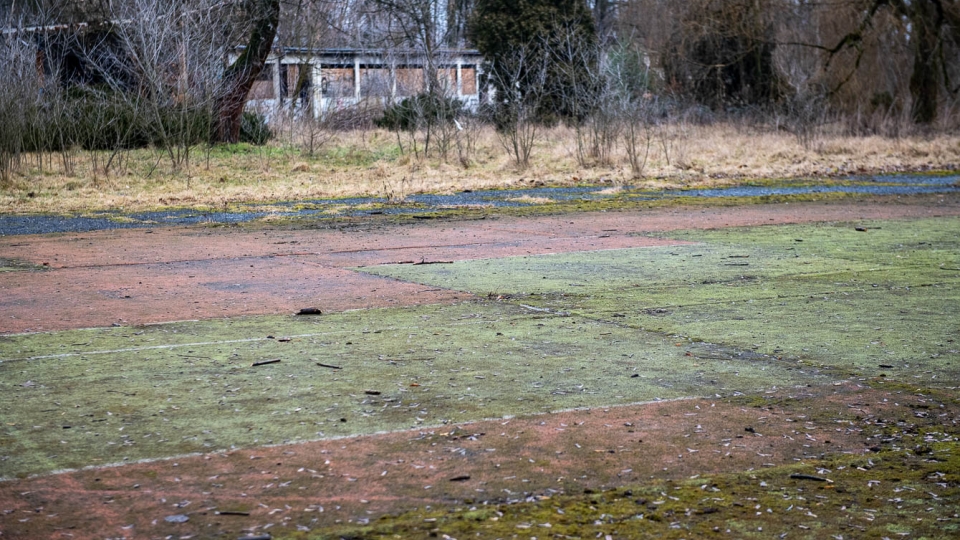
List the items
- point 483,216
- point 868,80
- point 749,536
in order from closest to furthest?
point 749,536, point 483,216, point 868,80

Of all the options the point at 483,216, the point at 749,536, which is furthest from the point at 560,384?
the point at 483,216

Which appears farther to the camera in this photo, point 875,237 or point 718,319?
point 875,237

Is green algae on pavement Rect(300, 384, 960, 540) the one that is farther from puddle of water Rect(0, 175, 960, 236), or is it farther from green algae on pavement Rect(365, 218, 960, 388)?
puddle of water Rect(0, 175, 960, 236)

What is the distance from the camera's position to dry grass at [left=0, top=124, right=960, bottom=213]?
18.5 meters

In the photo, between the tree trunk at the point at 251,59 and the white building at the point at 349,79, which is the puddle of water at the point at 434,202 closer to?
the white building at the point at 349,79

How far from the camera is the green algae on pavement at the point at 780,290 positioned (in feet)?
22.1

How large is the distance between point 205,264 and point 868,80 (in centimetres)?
2762

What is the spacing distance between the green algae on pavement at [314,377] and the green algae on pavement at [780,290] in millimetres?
453

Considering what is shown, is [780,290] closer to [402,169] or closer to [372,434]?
[372,434]

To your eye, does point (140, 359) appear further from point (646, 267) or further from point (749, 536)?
point (646, 267)

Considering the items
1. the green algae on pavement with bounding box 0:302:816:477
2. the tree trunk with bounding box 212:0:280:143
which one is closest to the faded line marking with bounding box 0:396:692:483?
the green algae on pavement with bounding box 0:302:816:477

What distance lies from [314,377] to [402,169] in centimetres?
1722

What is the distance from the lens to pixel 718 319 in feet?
25.3

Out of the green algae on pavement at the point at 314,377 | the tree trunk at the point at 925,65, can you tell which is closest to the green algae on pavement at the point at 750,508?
the green algae on pavement at the point at 314,377
